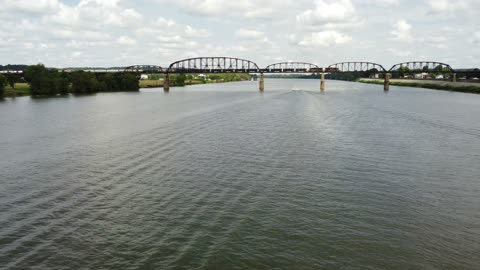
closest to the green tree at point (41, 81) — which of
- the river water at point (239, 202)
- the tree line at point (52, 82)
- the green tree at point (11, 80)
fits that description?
the tree line at point (52, 82)

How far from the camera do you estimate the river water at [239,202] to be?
2047 cm

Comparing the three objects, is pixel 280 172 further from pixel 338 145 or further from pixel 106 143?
pixel 106 143

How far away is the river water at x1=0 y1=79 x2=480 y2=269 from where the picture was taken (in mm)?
20469

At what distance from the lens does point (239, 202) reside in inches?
1118

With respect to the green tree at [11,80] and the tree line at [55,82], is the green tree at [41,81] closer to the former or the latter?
the tree line at [55,82]

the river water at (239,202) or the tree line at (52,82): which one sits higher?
the tree line at (52,82)

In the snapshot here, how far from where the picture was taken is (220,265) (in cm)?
1945

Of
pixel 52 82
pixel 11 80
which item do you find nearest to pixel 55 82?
pixel 52 82

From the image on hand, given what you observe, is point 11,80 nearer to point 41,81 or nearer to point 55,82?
point 41,81

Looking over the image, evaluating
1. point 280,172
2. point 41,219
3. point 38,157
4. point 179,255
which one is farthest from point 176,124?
point 179,255

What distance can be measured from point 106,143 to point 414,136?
4628 centimetres

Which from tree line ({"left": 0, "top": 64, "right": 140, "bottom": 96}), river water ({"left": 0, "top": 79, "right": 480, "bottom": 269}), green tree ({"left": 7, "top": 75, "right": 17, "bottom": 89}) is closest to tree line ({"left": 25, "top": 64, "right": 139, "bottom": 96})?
tree line ({"left": 0, "top": 64, "right": 140, "bottom": 96})

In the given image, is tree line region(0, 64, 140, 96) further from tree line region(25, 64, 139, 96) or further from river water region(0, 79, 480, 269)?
river water region(0, 79, 480, 269)

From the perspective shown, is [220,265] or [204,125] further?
[204,125]
